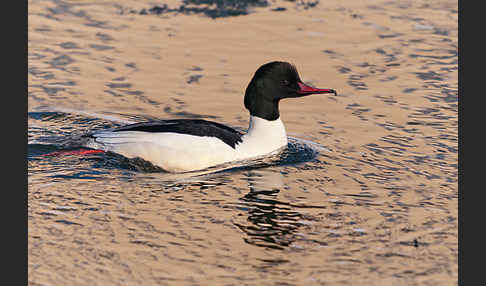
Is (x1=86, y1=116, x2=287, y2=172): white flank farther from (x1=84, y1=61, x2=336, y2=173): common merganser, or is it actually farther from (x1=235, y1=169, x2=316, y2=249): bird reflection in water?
(x1=235, y1=169, x2=316, y2=249): bird reflection in water

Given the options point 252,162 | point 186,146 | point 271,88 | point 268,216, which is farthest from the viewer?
point 271,88

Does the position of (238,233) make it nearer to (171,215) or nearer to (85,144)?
(171,215)

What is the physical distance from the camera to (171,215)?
762cm

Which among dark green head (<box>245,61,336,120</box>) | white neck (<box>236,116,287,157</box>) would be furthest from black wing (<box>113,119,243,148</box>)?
dark green head (<box>245,61,336,120</box>)

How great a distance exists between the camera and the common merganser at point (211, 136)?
29.7 feet

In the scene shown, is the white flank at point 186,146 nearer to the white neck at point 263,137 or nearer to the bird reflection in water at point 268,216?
the white neck at point 263,137

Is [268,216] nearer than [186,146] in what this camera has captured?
Yes

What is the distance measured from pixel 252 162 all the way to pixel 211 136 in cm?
60

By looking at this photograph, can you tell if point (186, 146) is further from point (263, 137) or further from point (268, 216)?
point (268, 216)

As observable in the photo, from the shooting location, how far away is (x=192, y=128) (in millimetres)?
9094

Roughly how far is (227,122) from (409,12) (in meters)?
6.10

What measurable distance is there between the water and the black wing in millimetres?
389

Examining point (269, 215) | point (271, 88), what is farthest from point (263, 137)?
point (269, 215)

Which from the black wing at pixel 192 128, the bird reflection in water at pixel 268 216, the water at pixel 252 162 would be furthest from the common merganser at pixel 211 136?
the bird reflection in water at pixel 268 216
